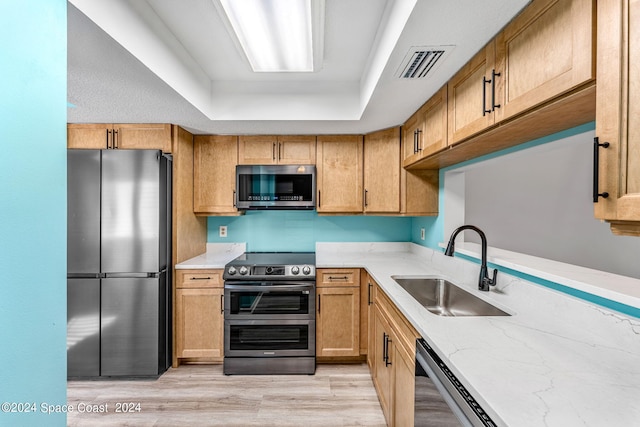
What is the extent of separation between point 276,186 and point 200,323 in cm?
143

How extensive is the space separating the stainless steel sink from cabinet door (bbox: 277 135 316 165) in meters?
1.44

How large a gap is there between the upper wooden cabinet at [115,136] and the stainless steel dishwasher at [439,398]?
2.51 m

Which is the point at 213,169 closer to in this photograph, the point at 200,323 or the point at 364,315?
the point at 200,323

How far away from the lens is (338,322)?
2531 millimetres

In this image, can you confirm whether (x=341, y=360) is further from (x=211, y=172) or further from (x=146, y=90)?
(x=146, y=90)

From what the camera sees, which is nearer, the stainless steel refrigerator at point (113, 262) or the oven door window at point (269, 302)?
the stainless steel refrigerator at point (113, 262)

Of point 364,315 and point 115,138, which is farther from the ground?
point 115,138

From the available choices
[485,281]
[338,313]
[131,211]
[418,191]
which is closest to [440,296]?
[485,281]

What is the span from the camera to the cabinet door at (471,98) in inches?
50.5

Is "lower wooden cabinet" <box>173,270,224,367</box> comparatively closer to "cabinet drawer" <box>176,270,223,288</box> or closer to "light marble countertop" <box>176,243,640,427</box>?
"cabinet drawer" <box>176,270,223,288</box>

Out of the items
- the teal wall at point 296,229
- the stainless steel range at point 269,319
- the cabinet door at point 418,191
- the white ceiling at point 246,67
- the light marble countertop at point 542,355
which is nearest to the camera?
A: the light marble countertop at point 542,355

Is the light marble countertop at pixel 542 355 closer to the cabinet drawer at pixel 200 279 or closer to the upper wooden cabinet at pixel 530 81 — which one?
the upper wooden cabinet at pixel 530 81

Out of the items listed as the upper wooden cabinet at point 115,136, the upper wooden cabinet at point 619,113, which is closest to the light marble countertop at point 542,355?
the upper wooden cabinet at point 619,113

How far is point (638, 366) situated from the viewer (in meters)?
0.90
